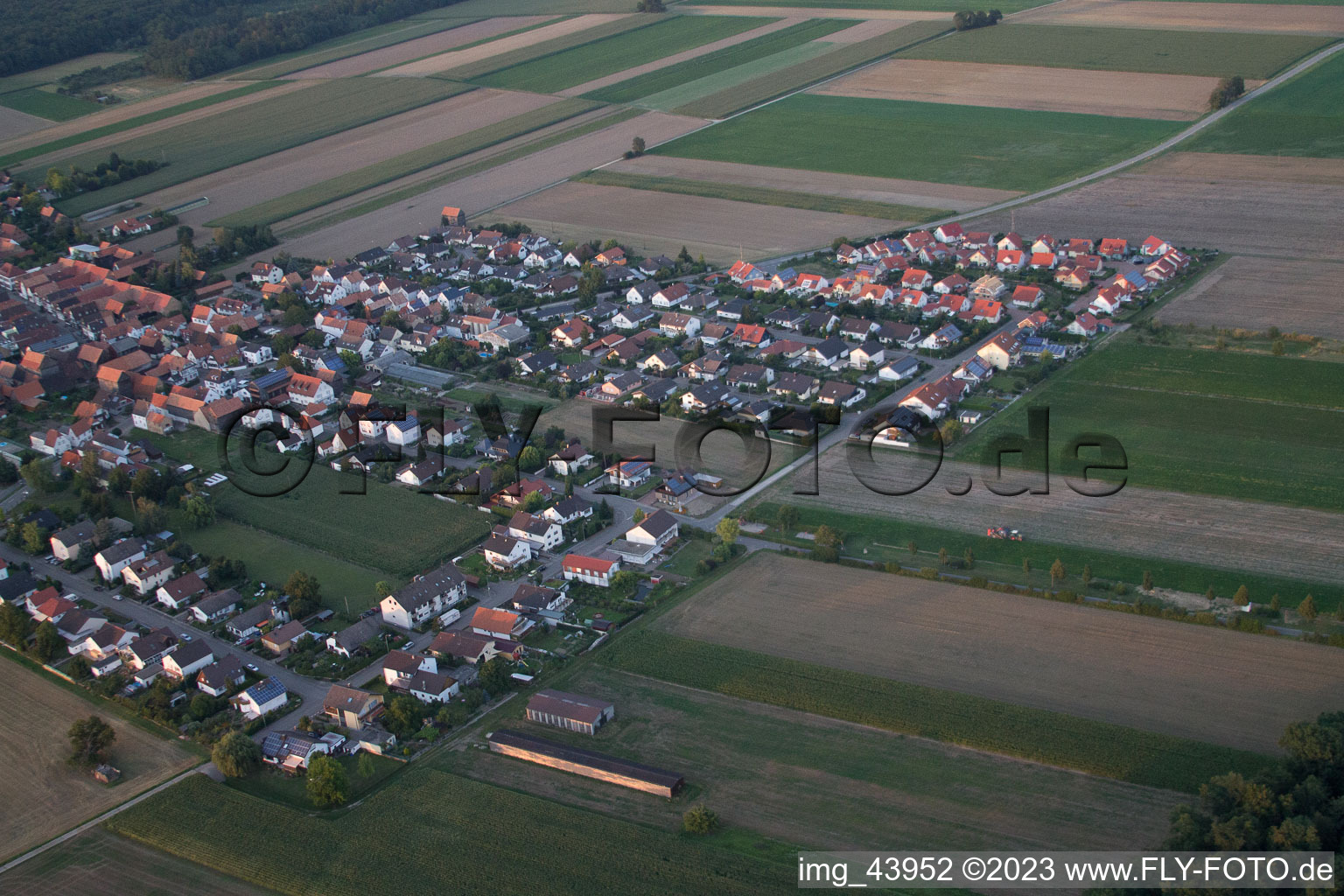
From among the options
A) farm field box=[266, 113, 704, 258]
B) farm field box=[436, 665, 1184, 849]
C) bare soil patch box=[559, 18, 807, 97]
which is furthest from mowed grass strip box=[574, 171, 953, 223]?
farm field box=[436, 665, 1184, 849]

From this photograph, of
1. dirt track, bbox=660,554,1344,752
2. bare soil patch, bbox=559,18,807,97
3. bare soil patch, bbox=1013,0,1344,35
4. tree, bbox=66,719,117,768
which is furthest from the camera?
bare soil patch, bbox=559,18,807,97

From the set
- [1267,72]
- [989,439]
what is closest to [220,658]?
[989,439]

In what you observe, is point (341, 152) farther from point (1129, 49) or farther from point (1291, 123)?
point (1291, 123)

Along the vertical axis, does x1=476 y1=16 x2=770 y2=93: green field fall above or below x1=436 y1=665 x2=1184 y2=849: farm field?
above

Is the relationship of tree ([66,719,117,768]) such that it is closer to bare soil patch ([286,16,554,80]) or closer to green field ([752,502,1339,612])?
green field ([752,502,1339,612])

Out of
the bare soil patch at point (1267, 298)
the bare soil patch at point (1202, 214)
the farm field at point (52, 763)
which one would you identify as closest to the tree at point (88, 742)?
the farm field at point (52, 763)

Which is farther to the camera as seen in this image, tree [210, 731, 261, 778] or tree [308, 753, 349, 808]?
tree [210, 731, 261, 778]

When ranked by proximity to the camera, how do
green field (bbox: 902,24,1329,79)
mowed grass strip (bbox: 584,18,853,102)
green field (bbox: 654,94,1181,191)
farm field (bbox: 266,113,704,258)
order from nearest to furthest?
farm field (bbox: 266,113,704,258) → green field (bbox: 654,94,1181,191) → green field (bbox: 902,24,1329,79) → mowed grass strip (bbox: 584,18,853,102)
